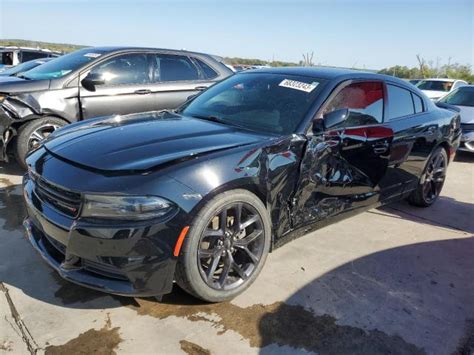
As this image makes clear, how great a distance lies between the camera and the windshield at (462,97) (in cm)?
904

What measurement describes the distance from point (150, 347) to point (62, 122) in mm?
3785

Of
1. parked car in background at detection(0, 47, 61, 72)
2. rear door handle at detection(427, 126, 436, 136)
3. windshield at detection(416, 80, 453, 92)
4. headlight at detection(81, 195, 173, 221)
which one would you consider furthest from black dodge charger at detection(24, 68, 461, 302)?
windshield at detection(416, 80, 453, 92)

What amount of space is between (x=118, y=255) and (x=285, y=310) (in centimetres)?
116

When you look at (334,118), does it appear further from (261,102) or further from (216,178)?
(216,178)

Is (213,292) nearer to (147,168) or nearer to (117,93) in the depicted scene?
(147,168)

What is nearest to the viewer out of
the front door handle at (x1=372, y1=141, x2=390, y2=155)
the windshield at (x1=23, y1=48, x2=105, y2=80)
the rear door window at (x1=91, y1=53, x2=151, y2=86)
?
the front door handle at (x1=372, y1=141, x2=390, y2=155)

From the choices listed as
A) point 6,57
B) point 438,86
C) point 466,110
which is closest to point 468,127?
point 466,110

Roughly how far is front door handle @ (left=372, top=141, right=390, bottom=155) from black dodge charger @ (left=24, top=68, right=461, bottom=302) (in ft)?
0.06

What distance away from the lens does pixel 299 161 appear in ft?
10.3

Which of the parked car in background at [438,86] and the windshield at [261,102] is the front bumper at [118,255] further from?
the parked car in background at [438,86]

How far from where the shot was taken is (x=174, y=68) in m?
6.21

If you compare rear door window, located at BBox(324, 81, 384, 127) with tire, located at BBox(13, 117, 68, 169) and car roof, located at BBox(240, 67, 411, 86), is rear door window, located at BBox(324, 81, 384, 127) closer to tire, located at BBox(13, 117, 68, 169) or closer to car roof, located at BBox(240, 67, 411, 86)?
car roof, located at BBox(240, 67, 411, 86)

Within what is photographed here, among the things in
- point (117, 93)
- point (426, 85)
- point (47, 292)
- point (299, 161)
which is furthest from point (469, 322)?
point (426, 85)

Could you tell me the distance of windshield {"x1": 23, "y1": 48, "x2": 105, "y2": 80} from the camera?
5469 mm
